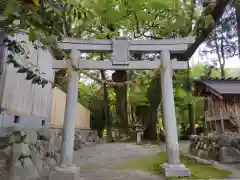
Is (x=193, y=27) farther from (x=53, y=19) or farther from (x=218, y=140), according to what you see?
(x=53, y=19)

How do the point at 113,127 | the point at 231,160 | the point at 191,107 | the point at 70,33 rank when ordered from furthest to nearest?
the point at 191,107
the point at 113,127
the point at 70,33
the point at 231,160

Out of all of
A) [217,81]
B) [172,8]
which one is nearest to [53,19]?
[172,8]

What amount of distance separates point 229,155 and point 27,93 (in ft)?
22.1

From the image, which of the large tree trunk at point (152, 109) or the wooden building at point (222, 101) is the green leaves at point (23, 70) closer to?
the wooden building at point (222, 101)

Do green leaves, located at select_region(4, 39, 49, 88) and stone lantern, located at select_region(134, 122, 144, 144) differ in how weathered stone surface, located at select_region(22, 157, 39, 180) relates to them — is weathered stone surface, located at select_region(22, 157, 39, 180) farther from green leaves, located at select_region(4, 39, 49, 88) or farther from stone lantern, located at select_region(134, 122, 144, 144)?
stone lantern, located at select_region(134, 122, 144, 144)

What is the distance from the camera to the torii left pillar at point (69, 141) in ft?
15.1

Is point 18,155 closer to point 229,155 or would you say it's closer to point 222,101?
point 229,155

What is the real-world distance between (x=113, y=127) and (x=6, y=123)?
42.1ft

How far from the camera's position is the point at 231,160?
7.18 meters

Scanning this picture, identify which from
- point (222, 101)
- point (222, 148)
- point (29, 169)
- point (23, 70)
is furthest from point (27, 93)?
point (222, 101)

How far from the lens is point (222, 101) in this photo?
10203 millimetres

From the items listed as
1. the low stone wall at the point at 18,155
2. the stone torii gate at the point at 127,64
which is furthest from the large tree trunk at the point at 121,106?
the low stone wall at the point at 18,155

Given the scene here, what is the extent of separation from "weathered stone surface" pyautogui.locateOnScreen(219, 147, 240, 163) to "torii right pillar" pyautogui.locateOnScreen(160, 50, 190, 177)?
3.19 meters

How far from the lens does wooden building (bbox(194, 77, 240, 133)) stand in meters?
9.70
